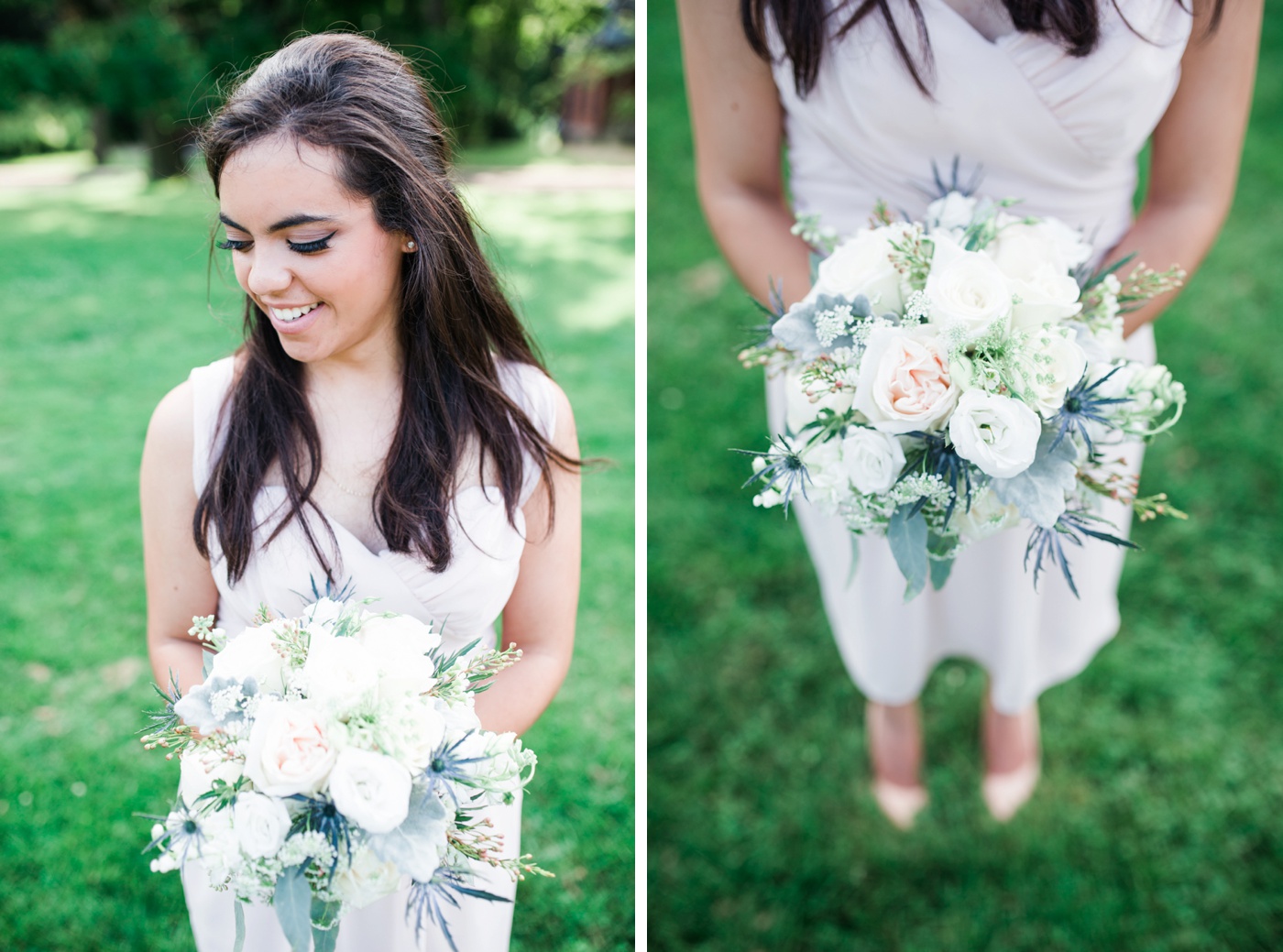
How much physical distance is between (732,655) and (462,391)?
6.24 feet

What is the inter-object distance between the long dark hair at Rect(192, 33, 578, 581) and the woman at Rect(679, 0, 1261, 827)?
616 mm

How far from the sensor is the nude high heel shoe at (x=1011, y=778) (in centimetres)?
295

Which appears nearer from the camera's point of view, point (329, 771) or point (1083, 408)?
point (329, 771)

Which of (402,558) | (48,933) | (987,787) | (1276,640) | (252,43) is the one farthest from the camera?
(252,43)

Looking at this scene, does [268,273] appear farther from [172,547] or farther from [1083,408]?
[1083,408]

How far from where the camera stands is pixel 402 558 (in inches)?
70.1

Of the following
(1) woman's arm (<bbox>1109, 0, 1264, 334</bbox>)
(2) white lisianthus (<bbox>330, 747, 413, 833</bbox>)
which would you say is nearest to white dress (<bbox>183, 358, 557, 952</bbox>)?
(2) white lisianthus (<bbox>330, 747, 413, 833</bbox>)

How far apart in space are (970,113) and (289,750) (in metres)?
1.58

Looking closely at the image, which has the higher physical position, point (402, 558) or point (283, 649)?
point (283, 649)

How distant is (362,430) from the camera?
6.04ft

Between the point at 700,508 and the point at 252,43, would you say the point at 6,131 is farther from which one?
the point at 700,508

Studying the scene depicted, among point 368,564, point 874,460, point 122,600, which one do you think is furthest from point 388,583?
point 122,600

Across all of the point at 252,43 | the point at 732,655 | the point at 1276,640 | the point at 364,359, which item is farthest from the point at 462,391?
the point at 252,43

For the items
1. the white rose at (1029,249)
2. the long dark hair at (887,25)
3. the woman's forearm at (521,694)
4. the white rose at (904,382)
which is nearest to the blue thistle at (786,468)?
the white rose at (904,382)
